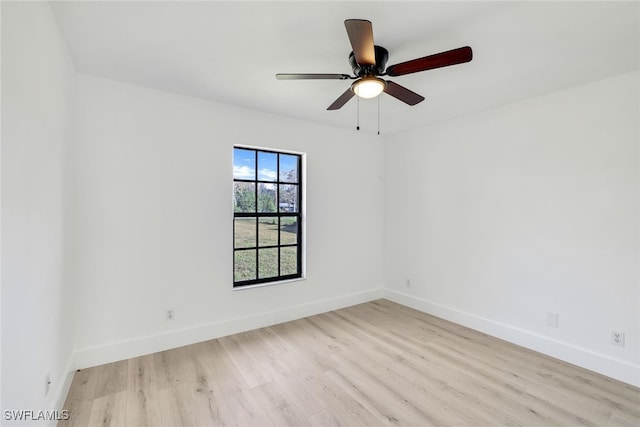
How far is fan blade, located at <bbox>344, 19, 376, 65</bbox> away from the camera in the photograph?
144cm

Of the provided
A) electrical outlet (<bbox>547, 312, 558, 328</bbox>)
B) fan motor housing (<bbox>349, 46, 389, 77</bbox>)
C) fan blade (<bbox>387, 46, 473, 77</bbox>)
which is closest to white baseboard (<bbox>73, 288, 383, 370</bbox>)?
electrical outlet (<bbox>547, 312, 558, 328</bbox>)

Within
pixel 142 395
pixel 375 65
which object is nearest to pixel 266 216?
pixel 142 395

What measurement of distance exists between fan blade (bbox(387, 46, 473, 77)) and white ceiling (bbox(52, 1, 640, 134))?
247 millimetres

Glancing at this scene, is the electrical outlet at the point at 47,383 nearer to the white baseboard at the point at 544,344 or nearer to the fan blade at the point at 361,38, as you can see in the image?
the fan blade at the point at 361,38

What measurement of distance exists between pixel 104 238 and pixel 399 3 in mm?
2883

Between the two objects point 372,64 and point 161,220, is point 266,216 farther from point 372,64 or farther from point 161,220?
point 372,64

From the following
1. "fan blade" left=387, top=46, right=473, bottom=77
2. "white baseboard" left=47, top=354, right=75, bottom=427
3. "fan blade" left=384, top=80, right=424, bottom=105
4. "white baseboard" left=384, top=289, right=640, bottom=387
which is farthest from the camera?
"white baseboard" left=384, top=289, right=640, bottom=387

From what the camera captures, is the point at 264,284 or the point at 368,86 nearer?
the point at 368,86

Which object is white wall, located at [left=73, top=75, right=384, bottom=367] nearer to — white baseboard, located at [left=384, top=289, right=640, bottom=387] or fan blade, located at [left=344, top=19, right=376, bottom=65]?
white baseboard, located at [left=384, top=289, right=640, bottom=387]

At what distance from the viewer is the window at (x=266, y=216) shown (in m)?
3.40

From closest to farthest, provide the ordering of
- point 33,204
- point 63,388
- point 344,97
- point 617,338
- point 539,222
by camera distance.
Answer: point 33,204 → point 63,388 → point 344,97 → point 617,338 → point 539,222

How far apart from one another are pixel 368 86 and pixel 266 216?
6.78 feet

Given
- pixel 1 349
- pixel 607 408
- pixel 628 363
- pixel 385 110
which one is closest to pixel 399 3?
pixel 385 110

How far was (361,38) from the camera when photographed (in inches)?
61.6
